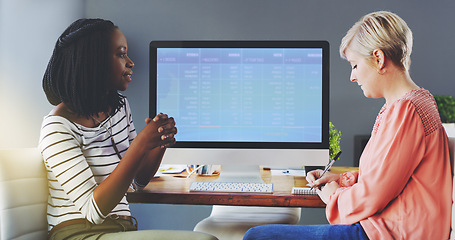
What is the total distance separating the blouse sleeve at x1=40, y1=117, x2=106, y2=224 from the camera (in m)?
1.15

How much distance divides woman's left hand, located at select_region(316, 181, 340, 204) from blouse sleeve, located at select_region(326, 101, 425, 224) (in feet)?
0.66

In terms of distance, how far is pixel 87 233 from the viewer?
3.87 feet

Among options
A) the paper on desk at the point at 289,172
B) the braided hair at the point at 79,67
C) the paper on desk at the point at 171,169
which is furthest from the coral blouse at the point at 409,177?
the paper on desk at the point at 171,169

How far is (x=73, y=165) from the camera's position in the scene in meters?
1.16

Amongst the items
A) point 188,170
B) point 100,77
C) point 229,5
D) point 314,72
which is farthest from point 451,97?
point 100,77

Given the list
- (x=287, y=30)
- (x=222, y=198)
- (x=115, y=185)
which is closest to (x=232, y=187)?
(x=222, y=198)

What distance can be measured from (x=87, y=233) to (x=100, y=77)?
48 cm

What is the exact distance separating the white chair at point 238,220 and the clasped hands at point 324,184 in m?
0.36

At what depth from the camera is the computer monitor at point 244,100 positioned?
5.34 ft

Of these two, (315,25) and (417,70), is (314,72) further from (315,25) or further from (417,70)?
(417,70)

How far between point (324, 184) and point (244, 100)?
475 millimetres

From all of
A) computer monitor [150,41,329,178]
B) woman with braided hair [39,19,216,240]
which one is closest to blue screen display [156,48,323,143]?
computer monitor [150,41,329,178]

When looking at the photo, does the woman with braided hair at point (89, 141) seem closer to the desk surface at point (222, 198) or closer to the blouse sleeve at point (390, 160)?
the desk surface at point (222, 198)

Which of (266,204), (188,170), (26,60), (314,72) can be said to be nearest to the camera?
(266,204)
